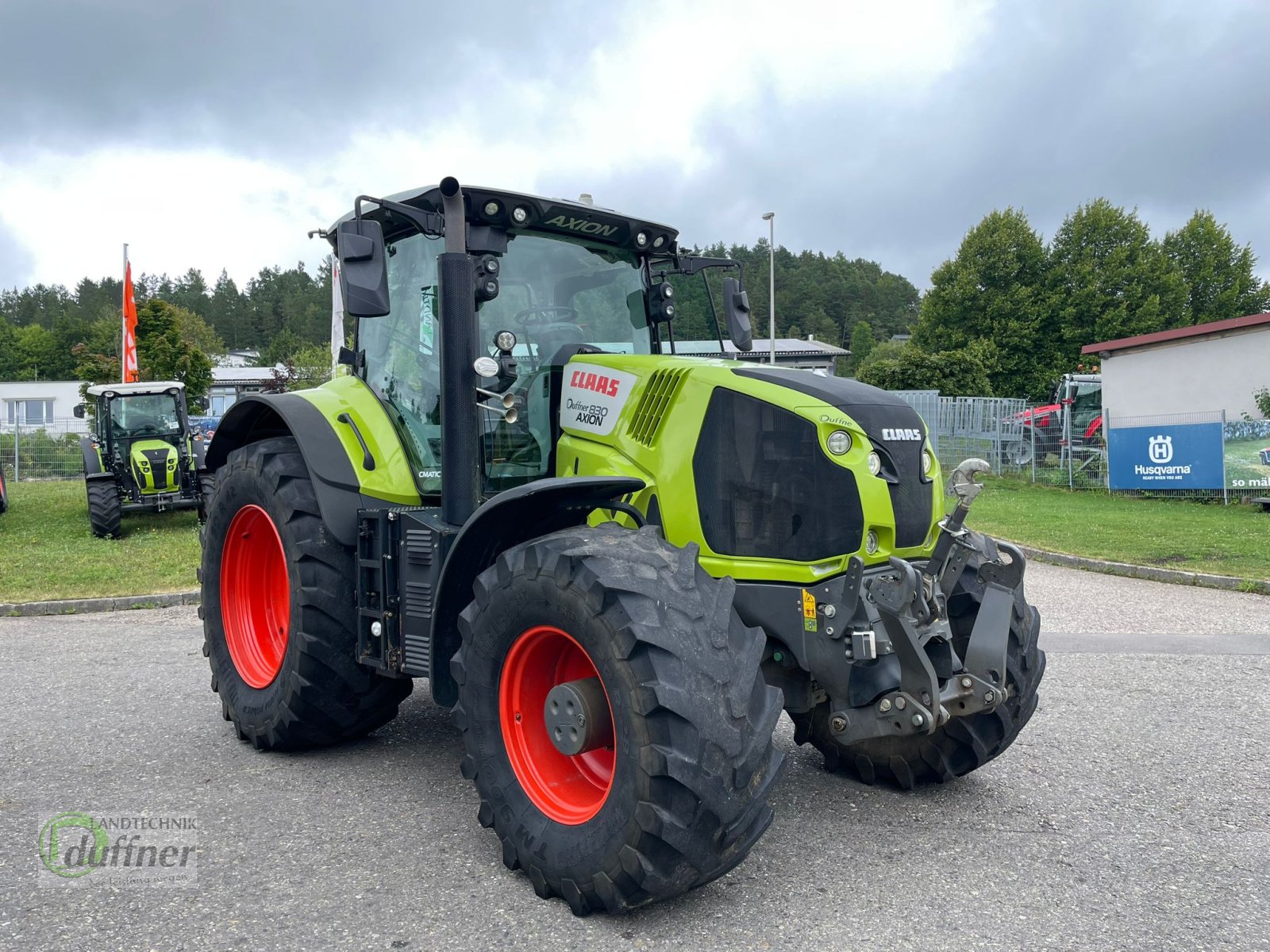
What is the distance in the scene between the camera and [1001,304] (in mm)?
46844

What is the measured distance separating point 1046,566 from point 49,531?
14.8 metres

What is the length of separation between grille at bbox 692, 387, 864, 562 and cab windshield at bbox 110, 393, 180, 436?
622 inches

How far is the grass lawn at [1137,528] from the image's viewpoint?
11773mm

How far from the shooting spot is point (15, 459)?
27.1 metres

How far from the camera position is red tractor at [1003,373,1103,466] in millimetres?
22953

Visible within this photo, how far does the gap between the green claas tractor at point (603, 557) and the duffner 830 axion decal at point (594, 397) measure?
15mm

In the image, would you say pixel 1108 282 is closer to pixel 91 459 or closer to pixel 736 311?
pixel 91 459

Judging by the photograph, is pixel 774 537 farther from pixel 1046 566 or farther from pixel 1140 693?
pixel 1046 566

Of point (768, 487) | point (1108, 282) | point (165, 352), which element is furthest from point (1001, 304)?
point (768, 487)

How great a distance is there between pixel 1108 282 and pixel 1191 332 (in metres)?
26.5

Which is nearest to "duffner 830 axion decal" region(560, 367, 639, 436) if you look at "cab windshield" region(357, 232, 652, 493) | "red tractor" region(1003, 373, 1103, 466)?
"cab windshield" region(357, 232, 652, 493)

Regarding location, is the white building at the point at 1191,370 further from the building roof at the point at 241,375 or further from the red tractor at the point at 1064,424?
the building roof at the point at 241,375

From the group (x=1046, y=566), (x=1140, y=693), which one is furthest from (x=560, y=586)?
(x=1046, y=566)

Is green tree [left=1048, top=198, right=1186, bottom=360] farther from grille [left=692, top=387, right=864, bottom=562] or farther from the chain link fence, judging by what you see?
grille [left=692, top=387, right=864, bottom=562]
